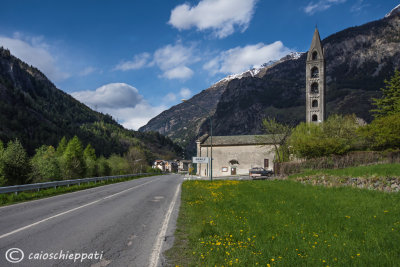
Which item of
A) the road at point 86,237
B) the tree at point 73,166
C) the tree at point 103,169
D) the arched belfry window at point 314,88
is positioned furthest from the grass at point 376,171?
the tree at point 103,169

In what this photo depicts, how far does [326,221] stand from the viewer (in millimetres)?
7340

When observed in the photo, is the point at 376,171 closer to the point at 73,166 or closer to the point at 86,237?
the point at 86,237

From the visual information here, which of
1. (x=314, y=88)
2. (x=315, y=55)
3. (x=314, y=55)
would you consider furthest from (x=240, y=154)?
(x=315, y=55)

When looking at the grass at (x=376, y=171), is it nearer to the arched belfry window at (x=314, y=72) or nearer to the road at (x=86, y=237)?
the road at (x=86, y=237)

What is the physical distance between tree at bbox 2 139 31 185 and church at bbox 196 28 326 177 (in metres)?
36.6

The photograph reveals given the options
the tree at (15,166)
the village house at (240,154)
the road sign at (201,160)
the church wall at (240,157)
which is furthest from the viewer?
the church wall at (240,157)

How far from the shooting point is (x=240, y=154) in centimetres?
5909

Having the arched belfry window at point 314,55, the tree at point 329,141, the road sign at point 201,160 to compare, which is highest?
the arched belfry window at point 314,55

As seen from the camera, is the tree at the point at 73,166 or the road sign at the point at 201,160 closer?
the road sign at the point at 201,160

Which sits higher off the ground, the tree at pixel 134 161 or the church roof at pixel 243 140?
Answer: the church roof at pixel 243 140

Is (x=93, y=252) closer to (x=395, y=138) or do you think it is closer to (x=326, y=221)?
(x=326, y=221)

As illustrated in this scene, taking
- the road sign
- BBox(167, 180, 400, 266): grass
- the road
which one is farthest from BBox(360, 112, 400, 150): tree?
the road

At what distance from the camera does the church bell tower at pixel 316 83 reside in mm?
56906

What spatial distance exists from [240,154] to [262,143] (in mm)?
5518
